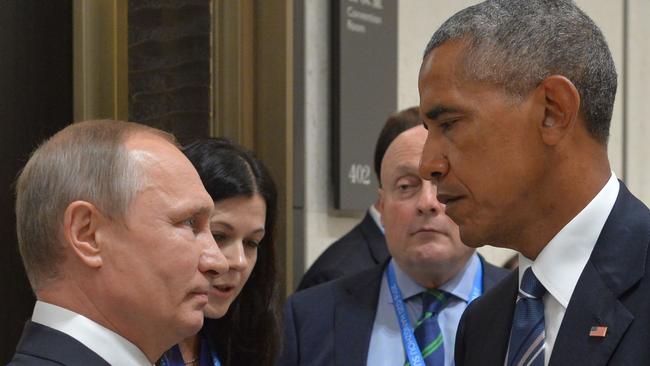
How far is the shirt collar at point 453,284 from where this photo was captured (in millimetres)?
3645

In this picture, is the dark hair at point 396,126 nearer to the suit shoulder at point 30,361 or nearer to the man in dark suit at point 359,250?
the man in dark suit at point 359,250

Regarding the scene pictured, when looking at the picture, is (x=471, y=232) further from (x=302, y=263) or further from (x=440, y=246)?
(x=302, y=263)

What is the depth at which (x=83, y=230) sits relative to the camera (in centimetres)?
235

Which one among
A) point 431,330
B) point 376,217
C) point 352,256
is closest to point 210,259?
point 431,330

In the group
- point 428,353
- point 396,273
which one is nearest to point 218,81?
point 396,273

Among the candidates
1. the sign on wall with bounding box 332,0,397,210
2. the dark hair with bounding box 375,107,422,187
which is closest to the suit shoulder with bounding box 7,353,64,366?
the dark hair with bounding box 375,107,422,187

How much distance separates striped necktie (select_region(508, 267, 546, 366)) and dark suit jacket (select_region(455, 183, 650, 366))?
0.07m

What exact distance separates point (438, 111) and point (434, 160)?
0.11m

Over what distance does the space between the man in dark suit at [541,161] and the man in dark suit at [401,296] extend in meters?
1.00

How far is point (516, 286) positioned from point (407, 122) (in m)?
1.44

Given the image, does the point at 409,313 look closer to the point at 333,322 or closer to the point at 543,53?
the point at 333,322

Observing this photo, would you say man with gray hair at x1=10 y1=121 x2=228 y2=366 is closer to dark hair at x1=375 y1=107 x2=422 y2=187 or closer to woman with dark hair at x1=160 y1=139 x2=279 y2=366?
Answer: woman with dark hair at x1=160 y1=139 x2=279 y2=366

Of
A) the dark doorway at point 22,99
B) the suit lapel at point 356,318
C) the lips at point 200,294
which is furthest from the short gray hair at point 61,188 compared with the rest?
the dark doorway at point 22,99

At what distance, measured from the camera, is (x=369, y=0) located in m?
5.32
